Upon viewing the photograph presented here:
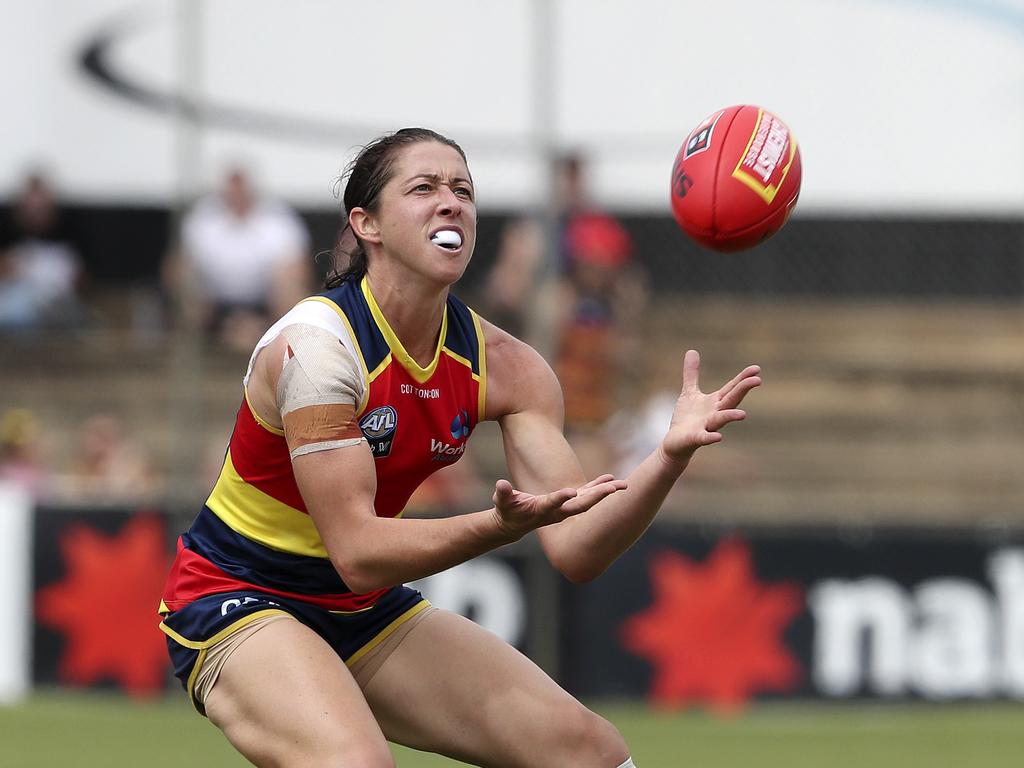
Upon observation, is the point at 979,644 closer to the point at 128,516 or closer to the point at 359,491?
the point at 128,516

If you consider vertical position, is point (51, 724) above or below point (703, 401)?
below

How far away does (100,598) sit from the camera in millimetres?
10539

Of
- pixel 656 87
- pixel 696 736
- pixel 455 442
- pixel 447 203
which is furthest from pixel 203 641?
pixel 656 87

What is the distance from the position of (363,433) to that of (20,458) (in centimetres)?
697

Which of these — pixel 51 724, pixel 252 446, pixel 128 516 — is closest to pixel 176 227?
pixel 128 516

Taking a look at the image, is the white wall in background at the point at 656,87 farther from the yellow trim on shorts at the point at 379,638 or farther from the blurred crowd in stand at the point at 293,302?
the yellow trim on shorts at the point at 379,638

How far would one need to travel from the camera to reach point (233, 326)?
37.0ft

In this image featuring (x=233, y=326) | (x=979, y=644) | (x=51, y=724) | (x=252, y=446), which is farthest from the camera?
(x=233, y=326)

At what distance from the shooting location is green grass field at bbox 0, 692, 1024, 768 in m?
8.80

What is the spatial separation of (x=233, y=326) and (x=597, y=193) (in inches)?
102

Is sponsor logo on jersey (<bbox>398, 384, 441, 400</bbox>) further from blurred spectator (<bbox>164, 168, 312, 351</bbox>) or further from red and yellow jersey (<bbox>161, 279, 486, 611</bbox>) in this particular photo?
blurred spectator (<bbox>164, 168, 312, 351</bbox>)

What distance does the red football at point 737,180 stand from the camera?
536 centimetres

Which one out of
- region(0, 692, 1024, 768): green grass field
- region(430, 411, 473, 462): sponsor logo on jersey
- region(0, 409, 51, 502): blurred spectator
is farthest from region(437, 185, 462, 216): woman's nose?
region(0, 409, 51, 502): blurred spectator

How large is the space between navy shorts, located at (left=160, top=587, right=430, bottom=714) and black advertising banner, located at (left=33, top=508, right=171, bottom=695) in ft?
18.2
